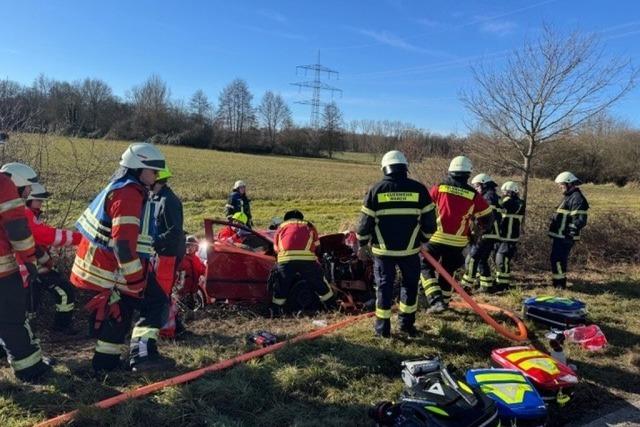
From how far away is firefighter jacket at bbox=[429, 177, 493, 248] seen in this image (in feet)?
21.2

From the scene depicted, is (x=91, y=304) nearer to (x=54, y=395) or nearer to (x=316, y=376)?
(x=54, y=395)

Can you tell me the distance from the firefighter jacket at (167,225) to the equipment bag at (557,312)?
13.8ft

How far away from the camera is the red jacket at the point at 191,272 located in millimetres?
6508

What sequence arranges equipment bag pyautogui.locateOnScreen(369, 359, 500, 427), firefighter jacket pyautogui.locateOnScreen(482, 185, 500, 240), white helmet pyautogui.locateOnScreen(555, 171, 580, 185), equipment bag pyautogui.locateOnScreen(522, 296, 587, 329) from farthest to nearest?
firefighter jacket pyautogui.locateOnScreen(482, 185, 500, 240) < white helmet pyautogui.locateOnScreen(555, 171, 580, 185) < equipment bag pyautogui.locateOnScreen(522, 296, 587, 329) < equipment bag pyautogui.locateOnScreen(369, 359, 500, 427)

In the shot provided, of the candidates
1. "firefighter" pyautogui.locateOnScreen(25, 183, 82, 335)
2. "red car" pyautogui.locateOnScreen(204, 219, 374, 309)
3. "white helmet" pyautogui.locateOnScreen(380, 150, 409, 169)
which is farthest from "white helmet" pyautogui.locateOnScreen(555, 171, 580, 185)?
"firefighter" pyautogui.locateOnScreen(25, 183, 82, 335)

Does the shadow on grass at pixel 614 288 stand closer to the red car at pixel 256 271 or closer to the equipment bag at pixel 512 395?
the red car at pixel 256 271

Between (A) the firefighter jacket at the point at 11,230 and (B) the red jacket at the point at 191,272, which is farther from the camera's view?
(B) the red jacket at the point at 191,272

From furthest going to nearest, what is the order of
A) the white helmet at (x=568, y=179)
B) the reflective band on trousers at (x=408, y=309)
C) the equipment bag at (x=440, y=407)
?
the white helmet at (x=568, y=179) → the reflective band on trousers at (x=408, y=309) → the equipment bag at (x=440, y=407)

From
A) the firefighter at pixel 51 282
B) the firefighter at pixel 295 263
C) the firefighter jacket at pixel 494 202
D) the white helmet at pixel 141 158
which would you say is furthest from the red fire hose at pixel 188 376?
the firefighter jacket at pixel 494 202

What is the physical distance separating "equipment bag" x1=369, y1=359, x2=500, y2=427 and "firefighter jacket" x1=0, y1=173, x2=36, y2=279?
9.95 feet

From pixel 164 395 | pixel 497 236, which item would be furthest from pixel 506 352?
pixel 497 236

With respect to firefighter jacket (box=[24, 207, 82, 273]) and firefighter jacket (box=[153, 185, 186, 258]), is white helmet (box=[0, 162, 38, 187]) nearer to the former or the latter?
firefighter jacket (box=[24, 207, 82, 273])

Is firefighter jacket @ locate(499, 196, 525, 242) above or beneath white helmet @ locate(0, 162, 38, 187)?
beneath

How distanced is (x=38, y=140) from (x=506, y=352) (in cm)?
683
